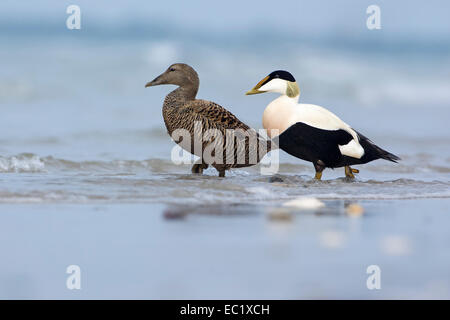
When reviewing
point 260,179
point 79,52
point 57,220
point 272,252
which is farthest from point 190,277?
point 79,52

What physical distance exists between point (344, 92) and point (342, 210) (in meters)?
17.0

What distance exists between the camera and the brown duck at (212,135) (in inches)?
316

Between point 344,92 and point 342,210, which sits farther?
point 344,92

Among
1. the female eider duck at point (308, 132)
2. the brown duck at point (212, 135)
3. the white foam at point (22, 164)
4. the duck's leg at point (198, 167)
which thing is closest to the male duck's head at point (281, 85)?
the female eider duck at point (308, 132)

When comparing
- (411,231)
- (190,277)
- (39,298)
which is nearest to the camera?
(39,298)

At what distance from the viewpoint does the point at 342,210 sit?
6.39 metres

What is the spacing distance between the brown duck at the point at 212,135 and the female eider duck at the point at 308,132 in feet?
1.01

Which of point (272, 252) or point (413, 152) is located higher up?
point (272, 252)

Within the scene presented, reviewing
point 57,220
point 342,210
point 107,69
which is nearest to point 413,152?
point 342,210

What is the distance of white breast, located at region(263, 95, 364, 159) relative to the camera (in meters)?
7.86

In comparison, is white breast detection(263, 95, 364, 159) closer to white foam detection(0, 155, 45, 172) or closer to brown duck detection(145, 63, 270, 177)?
brown duck detection(145, 63, 270, 177)

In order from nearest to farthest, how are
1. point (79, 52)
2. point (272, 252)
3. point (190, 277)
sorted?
point (190, 277) → point (272, 252) → point (79, 52)

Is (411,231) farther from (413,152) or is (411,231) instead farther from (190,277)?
(413,152)

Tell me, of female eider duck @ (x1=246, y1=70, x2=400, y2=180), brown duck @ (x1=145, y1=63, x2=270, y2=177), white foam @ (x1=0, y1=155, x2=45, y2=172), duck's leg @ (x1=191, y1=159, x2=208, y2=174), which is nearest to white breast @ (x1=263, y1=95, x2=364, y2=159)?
female eider duck @ (x1=246, y1=70, x2=400, y2=180)
